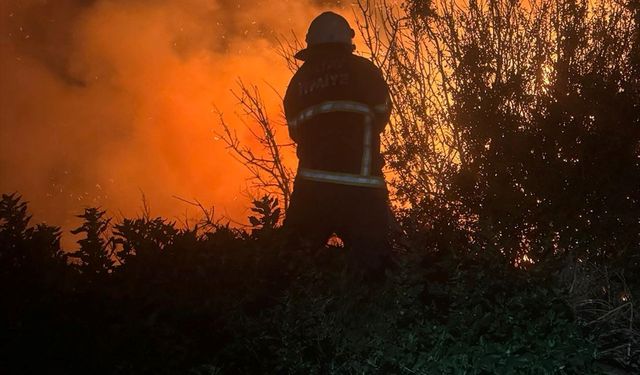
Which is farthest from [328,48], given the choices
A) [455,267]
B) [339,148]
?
[455,267]

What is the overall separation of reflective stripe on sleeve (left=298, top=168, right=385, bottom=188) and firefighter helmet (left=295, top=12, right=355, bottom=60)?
2.89 ft

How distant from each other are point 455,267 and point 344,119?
136 cm

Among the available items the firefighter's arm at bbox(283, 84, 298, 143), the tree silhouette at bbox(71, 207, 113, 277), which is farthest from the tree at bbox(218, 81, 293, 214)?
the tree silhouette at bbox(71, 207, 113, 277)

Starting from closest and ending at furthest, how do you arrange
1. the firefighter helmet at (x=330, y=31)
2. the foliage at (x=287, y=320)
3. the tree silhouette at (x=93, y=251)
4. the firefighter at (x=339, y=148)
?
the foliage at (x=287, y=320)
the tree silhouette at (x=93, y=251)
the firefighter at (x=339, y=148)
the firefighter helmet at (x=330, y=31)

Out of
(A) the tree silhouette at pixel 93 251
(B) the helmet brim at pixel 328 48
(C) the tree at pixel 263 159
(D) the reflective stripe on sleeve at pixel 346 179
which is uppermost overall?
(C) the tree at pixel 263 159

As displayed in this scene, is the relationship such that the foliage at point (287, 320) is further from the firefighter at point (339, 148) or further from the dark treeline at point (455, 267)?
the firefighter at point (339, 148)

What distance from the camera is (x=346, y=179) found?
4398 mm

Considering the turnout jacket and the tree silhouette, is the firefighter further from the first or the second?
the tree silhouette

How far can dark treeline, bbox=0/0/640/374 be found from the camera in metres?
3.17

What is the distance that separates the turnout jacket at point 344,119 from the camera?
4.45 metres

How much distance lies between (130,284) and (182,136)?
32.5m

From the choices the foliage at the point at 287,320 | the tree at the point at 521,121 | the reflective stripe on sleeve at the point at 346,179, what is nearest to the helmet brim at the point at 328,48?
the reflective stripe on sleeve at the point at 346,179

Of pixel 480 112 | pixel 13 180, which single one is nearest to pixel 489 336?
pixel 480 112

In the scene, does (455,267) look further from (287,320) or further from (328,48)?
(328,48)
